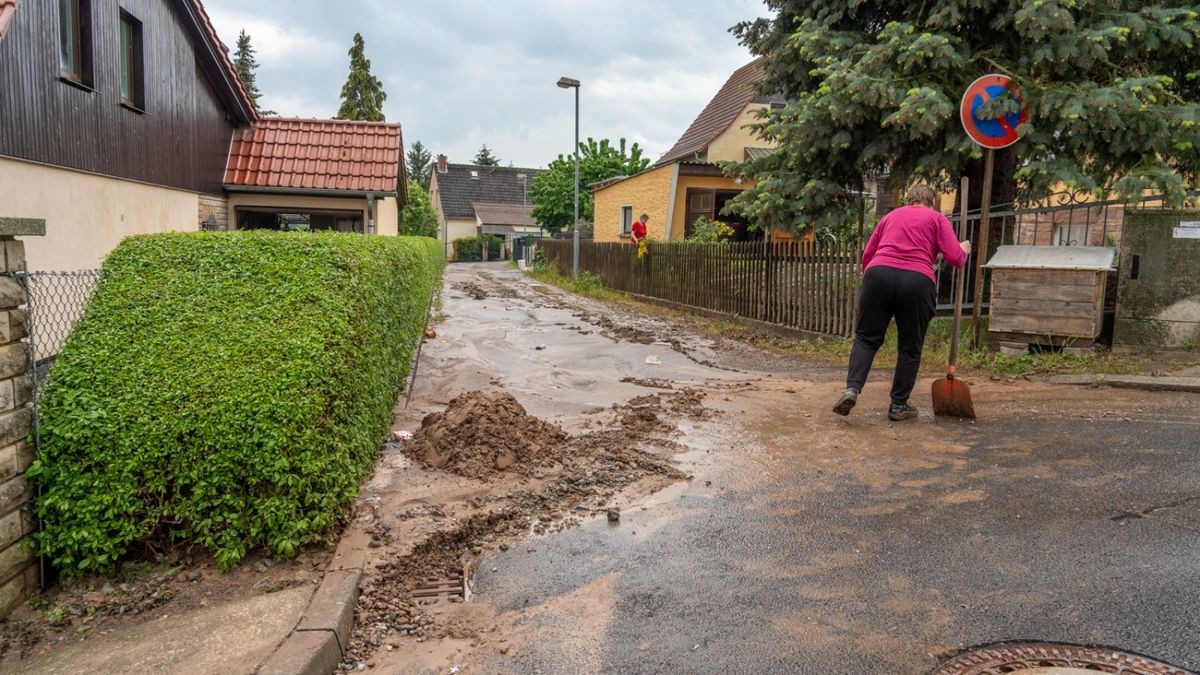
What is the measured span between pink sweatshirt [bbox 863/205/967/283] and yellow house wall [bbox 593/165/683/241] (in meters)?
15.1

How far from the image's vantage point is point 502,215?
63562 millimetres

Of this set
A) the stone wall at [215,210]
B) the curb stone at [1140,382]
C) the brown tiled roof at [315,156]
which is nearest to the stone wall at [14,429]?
the curb stone at [1140,382]

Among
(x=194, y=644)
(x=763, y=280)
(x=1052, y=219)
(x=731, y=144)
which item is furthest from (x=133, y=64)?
(x=731, y=144)

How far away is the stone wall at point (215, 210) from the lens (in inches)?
531

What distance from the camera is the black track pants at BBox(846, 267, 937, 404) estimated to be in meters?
6.01

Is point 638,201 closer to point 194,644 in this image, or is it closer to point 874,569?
point 874,569

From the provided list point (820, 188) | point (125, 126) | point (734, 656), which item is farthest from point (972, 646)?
point (125, 126)

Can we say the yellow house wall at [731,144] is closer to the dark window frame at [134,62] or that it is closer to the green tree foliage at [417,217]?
the dark window frame at [134,62]

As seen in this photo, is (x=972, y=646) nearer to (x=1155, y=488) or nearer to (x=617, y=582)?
(x=617, y=582)

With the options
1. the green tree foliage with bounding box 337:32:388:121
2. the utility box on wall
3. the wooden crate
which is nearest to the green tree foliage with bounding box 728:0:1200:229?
the utility box on wall

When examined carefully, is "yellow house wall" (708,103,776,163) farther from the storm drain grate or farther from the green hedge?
the storm drain grate

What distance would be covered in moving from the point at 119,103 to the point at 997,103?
1054cm

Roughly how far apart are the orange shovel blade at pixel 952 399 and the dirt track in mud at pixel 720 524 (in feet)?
0.51

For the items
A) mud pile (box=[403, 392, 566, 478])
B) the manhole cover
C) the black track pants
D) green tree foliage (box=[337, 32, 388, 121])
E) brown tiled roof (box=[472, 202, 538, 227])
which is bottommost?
the manhole cover
